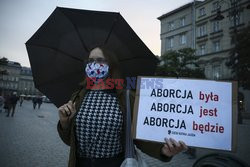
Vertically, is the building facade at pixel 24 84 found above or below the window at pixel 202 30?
below

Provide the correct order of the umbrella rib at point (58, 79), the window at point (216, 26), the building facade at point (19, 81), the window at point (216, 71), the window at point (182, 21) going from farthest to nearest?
the building facade at point (19, 81)
the window at point (182, 21)
the window at point (216, 26)
the window at point (216, 71)
the umbrella rib at point (58, 79)

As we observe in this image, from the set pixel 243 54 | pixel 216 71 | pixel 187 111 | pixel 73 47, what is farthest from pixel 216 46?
pixel 187 111

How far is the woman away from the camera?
2.01m

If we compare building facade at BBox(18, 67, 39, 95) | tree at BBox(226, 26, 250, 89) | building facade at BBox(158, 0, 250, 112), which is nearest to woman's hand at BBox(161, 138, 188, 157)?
tree at BBox(226, 26, 250, 89)

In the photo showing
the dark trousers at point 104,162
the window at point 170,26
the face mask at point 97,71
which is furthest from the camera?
the window at point 170,26

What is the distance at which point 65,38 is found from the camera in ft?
9.33

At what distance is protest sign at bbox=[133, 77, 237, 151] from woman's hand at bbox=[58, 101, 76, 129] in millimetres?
500

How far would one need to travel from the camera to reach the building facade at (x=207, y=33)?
3875cm

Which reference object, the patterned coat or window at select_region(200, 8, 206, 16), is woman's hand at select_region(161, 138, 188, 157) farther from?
window at select_region(200, 8, 206, 16)

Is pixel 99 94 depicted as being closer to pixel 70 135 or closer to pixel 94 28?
pixel 70 135

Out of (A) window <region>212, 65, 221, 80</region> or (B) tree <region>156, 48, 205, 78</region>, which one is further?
(A) window <region>212, 65, 221, 80</region>

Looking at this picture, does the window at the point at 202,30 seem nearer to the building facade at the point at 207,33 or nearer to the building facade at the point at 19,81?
the building facade at the point at 207,33

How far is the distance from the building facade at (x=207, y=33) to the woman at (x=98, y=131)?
37.0m

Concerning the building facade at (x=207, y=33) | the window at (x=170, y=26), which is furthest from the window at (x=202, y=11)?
the window at (x=170, y=26)
